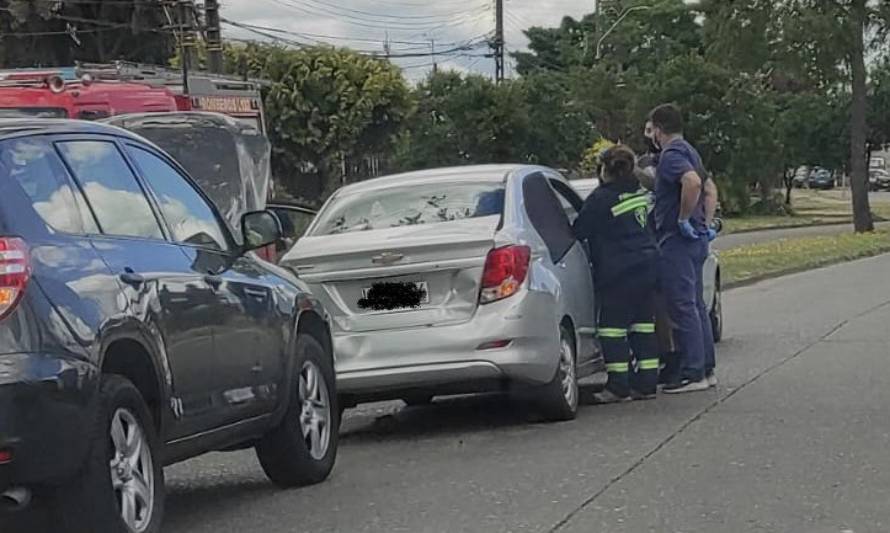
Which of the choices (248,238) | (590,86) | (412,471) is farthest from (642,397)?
(590,86)

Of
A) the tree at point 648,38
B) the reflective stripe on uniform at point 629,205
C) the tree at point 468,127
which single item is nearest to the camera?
the reflective stripe on uniform at point 629,205

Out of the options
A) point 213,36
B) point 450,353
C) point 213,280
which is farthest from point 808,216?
point 213,280

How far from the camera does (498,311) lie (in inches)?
363

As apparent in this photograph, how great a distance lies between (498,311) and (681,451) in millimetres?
1358

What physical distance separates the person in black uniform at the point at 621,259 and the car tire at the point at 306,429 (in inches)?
106

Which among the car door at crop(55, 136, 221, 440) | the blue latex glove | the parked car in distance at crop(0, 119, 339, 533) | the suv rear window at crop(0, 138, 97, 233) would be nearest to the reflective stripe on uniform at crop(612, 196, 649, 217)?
the blue latex glove

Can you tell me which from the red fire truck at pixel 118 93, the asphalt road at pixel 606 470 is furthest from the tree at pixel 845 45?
the asphalt road at pixel 606 470

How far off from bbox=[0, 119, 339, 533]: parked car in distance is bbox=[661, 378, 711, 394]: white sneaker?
3.66 meters

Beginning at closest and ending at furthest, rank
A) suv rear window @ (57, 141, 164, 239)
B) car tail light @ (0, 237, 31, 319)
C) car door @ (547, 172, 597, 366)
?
car tail light @ (0, 237, 31, 319), suv rear window @ (57, 141, 164, 239), car door @ (547, 172, 597, 366)

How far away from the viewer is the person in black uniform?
10.6 m

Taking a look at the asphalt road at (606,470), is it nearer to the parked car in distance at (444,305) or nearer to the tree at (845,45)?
the parked car in distance at (444,305)

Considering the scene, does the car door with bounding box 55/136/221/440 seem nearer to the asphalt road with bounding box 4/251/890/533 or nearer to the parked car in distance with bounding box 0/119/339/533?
the parked car in distance with bounding box 0/119/339/533

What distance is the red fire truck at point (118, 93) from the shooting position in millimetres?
17297

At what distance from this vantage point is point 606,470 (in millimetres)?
8133
